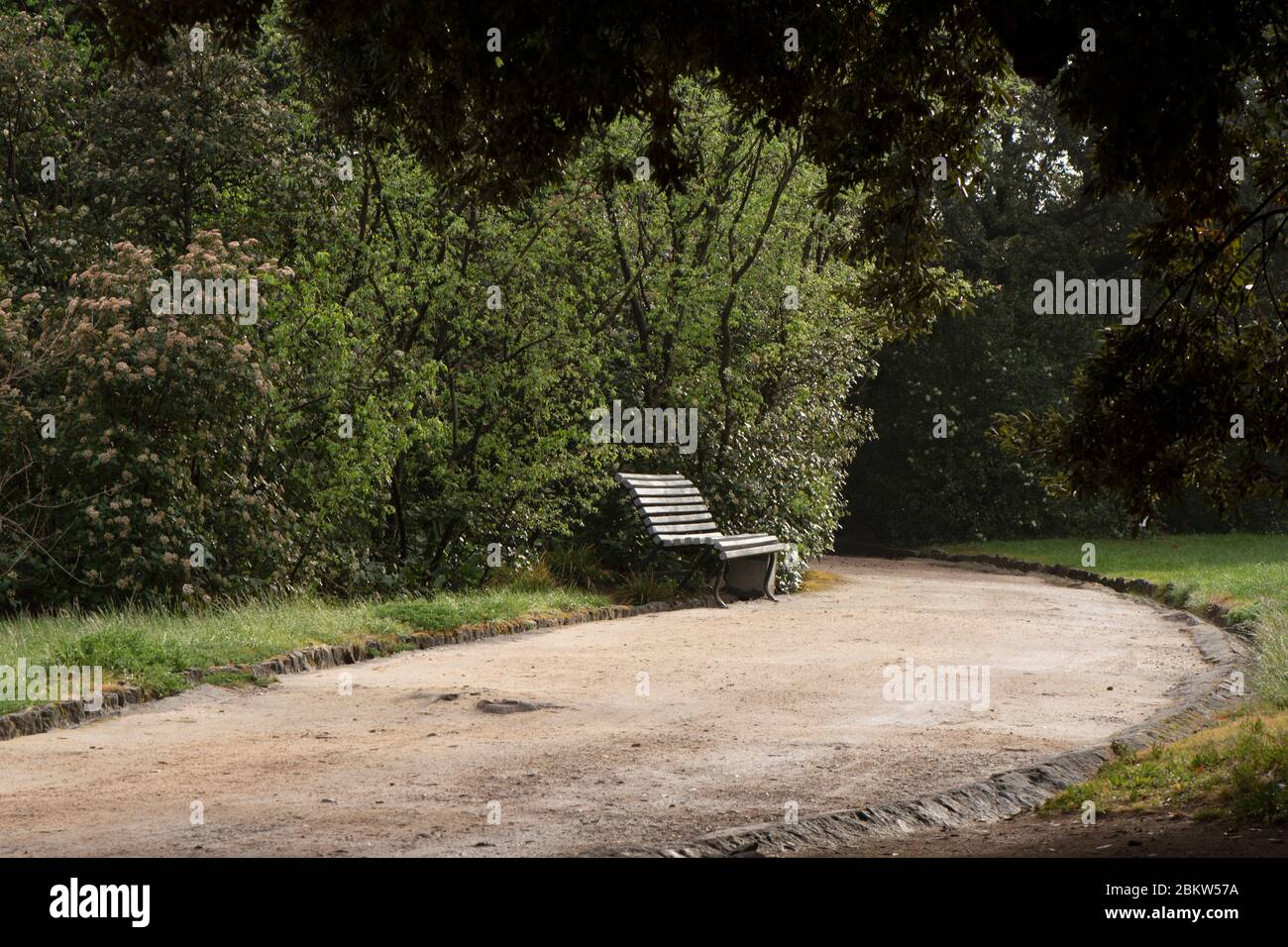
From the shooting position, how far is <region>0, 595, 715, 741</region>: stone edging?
880cm

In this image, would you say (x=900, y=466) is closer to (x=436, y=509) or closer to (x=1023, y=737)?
(x=436, y=509)

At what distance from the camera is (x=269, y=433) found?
14.3 metres

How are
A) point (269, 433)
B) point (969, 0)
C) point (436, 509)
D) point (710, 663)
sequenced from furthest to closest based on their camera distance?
point (436, 509)
point (269, 433)
point (710, 663)
point (969, 0)

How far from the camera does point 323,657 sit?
11.6 meters

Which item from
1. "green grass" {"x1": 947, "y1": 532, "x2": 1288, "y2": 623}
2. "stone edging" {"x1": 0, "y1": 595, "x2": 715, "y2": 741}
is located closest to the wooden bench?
"stone edging" {"x1": 0, "y1": 595, "x2": 715, "y2": 741}

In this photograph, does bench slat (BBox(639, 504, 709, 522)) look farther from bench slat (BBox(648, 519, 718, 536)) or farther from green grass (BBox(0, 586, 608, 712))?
green grass (BBox(0, 586, 608, 712))

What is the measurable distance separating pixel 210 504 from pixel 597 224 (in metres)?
6.54

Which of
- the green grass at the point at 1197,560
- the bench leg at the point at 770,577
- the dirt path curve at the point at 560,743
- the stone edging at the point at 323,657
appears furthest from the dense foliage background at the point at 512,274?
the green grass at the point at 1197,560

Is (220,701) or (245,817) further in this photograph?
(220,701)

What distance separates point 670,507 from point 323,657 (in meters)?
6.24

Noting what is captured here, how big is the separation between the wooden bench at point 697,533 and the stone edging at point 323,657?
2.41ft

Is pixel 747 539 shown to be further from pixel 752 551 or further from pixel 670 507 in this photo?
pixel 670 507

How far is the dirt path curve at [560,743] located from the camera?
6.47 metres

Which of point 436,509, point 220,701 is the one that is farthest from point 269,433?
point 220,701
